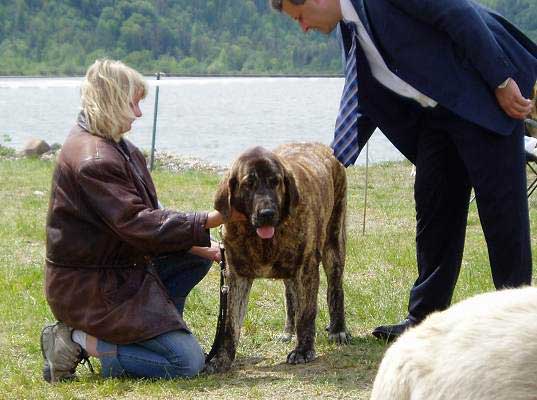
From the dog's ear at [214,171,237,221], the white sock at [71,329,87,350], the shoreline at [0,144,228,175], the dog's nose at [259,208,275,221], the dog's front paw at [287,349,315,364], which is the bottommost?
the shoreline at [0,144,228,175]

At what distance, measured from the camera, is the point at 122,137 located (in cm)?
538

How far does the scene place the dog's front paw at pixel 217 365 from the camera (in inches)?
213

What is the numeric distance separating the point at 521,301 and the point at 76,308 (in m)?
3.28

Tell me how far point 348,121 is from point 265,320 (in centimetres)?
191

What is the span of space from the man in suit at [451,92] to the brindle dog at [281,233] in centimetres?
63

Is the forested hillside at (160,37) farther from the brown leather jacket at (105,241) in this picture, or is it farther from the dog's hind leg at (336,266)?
the brown leather jacket at (105,241)

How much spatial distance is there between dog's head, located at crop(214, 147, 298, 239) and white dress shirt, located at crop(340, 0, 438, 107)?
2.80 feet

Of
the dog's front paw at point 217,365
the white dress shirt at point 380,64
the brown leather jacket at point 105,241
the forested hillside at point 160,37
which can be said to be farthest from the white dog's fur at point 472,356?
the forested hillside at point 160,37

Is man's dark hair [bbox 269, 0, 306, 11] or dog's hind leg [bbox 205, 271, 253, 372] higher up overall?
man's dark hair [bbox 269, 0, 306, 11]

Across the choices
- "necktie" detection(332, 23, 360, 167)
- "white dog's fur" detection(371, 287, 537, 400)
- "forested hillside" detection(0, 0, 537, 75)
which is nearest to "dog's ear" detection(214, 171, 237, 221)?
"necktie" detection(332, 23, 360, 167)

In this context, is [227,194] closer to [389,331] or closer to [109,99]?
[109,99]

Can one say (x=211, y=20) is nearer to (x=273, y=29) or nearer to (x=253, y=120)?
(x=273, y=29)

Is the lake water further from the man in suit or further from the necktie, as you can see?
the man in suit

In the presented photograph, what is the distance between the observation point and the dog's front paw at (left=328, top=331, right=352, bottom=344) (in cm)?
592
